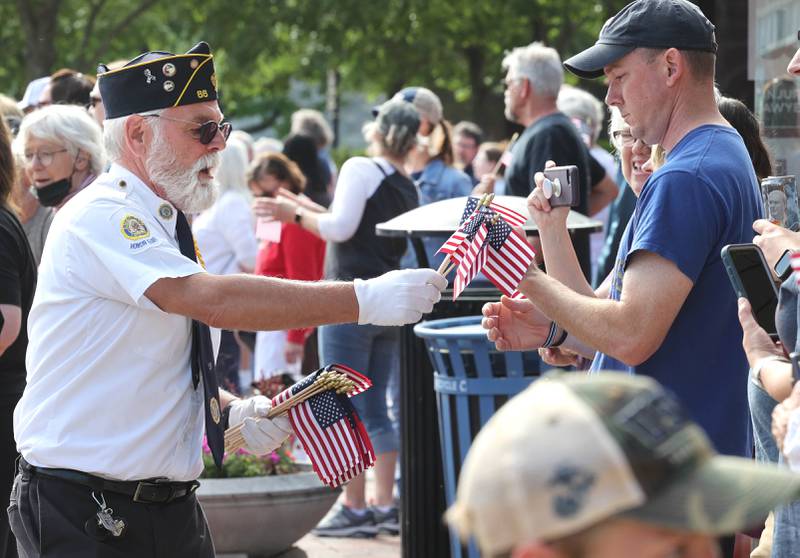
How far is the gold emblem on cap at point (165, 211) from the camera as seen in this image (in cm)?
357

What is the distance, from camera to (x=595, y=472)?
5.30 feet

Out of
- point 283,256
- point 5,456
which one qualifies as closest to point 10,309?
point 5,456

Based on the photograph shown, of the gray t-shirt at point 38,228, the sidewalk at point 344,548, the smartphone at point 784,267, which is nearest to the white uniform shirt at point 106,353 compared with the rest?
the smartphone at point 784,267

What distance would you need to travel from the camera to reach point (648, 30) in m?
3.36

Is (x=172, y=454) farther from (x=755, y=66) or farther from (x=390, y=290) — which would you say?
(x=755, y=66)

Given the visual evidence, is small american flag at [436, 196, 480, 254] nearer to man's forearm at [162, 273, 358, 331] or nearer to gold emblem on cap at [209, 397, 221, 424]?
man's forearm at [162, 273, 358, 331]

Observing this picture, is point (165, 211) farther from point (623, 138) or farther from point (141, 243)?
point (623, 138)

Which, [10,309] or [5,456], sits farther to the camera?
[5,456]

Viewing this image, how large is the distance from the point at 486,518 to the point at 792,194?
1976mm

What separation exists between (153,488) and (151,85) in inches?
45.5

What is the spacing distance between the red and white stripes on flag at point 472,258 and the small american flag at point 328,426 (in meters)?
0.44

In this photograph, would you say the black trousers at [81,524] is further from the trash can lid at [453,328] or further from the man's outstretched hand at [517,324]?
the trash can lid at [453,328]

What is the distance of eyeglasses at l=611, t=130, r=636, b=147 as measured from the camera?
4195 mm

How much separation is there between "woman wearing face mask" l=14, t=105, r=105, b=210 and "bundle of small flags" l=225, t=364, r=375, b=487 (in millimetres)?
2001
